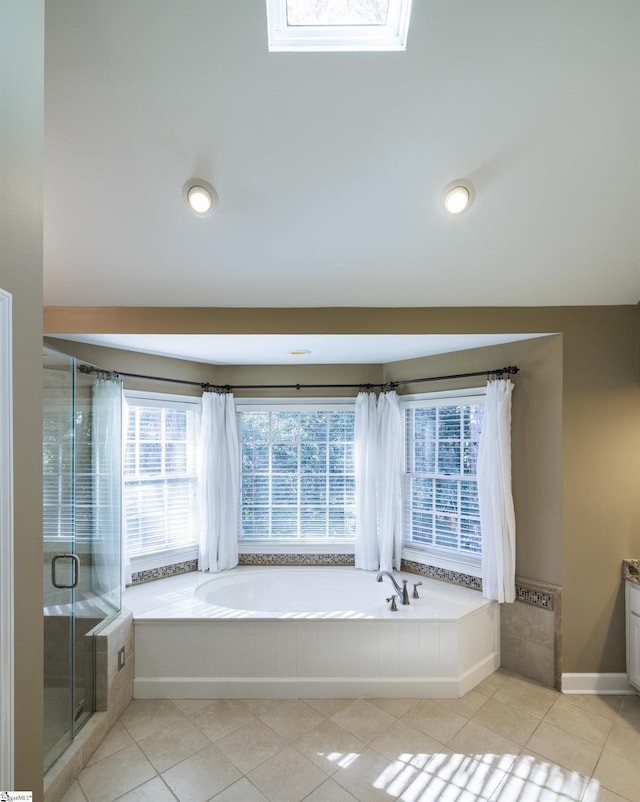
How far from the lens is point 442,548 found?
3.67m

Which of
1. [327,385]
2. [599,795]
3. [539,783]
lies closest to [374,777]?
[539,783]

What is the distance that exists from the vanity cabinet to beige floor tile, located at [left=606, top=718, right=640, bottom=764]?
1.10 feet

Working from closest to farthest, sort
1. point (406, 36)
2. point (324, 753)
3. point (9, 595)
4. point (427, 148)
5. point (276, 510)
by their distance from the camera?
point (9, 595) → point (406, 36) → point (427, 148) → point (324, 753) → point (276, 510)

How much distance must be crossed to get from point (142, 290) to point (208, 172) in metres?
0.96

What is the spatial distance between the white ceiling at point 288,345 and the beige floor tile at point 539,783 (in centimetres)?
242

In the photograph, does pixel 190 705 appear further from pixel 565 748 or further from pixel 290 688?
pixel 565 748

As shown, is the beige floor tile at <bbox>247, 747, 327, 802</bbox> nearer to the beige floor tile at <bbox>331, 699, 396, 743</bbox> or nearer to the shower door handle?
the beige floor tile at <bbox>331, 699, 396, 743</bbox>

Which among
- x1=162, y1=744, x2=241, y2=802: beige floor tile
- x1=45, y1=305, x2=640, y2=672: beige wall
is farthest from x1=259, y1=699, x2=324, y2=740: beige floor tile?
x1=45, y1=305, x2=640, y2=672: beige wall

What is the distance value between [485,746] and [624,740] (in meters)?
0.79

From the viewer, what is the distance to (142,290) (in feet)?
8.96

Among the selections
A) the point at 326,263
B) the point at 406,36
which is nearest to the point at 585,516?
the point at 326,263

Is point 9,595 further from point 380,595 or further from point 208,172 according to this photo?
point 380,595

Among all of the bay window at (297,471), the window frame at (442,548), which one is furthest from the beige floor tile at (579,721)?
the bay window at (297,471)

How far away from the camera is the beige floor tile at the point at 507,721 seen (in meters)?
2.45
